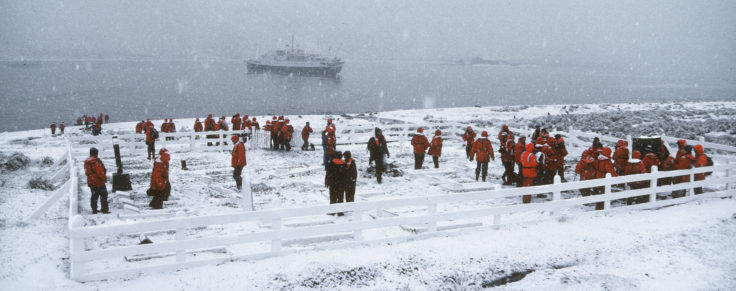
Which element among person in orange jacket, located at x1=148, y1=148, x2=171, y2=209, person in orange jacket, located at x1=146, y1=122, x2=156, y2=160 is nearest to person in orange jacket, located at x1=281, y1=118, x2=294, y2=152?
person in orange jacket, located at x1=146, y1=122, x2=156, y2=160

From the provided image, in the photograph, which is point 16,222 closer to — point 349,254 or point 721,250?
point 349,254

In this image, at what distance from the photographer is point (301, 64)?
150 metres

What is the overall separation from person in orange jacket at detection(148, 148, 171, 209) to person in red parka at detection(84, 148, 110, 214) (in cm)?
90

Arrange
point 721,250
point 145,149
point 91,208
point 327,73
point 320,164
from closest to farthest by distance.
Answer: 1. point 721,250
2. point 91,208
3. point 320,164
4. point 145,149
5. point 327,73

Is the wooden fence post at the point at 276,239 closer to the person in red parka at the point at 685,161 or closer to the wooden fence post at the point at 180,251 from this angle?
the wooden fence post at the point at 180,251

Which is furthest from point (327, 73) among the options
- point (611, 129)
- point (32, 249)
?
point (32, 249)

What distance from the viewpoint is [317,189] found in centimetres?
1316

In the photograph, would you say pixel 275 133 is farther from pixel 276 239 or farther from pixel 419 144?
pixel 276 239

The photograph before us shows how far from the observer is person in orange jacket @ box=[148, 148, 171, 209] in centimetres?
1055

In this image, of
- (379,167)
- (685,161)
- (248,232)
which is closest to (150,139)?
(379,167)

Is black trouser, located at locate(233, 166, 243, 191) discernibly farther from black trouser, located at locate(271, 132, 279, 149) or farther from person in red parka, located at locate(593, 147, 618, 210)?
person in red parka, located at locate(593, 147, 618, 210)

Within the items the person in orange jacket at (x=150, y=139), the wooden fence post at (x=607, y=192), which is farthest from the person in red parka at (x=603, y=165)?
the person in orange jacket at (x=150, y=139)

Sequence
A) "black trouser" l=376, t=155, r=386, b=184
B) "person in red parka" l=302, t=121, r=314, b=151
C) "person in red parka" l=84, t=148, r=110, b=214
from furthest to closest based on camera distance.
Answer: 1. "person in red parka" l=302, t=121, r=314, b=151
2. "black trouser" l=376, t=155, r=386, b=184
3. "person in red parka" l=84, t=148, r=110, b=214

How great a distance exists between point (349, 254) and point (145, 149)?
606 inches
